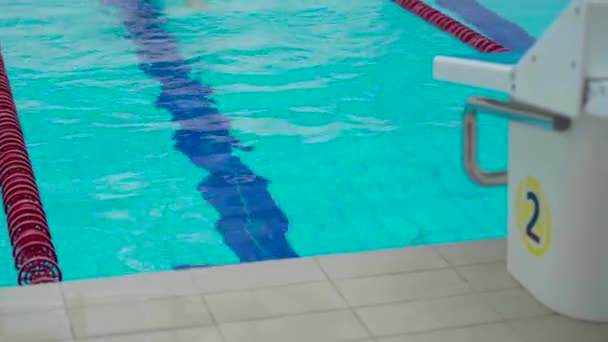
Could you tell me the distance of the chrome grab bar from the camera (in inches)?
94.3

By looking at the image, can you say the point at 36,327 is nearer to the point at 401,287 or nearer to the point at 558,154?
the point at 401,287

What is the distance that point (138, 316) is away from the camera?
268 cm

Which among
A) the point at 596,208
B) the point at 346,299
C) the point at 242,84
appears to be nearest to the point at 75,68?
the point at 242,84

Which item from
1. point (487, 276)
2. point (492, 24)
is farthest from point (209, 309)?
point (492, 24)

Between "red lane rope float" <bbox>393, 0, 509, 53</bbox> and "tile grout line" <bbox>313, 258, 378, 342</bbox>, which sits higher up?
"tile grout line" <bbox>313, 258, 378, 342</bbox>

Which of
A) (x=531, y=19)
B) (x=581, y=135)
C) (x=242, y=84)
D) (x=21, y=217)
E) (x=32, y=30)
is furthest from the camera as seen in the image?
(x=531, y=19)

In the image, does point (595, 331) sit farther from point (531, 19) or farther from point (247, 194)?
point (531, 19)

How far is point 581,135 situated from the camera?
2457mm

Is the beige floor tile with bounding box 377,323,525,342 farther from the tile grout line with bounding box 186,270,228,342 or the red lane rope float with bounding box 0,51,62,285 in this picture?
the red lane rope float with bounding box 0,51,62,285

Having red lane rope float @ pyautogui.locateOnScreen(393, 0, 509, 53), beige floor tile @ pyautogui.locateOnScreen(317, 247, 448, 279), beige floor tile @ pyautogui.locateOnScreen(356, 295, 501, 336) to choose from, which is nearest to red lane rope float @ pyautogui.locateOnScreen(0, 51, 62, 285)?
beige floor tile @ pyautogui.locateOnScreen(317, 247, 448, 279)

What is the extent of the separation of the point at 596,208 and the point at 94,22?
6222 millimetres

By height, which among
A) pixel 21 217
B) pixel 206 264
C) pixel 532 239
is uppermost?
pixel 532 239

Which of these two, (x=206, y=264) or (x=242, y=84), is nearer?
(x=206, y=264)

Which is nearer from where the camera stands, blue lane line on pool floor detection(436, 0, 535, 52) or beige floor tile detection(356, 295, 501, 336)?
beige floor tile detection(356, 295, 501, 336)
